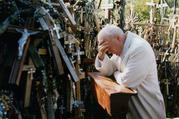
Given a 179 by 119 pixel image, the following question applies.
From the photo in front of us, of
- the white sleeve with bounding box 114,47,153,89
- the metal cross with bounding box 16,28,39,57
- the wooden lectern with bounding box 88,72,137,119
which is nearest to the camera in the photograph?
the metal cross with bounding box 16,28,39,57

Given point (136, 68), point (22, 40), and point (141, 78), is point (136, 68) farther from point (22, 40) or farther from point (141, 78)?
point (22, 40)

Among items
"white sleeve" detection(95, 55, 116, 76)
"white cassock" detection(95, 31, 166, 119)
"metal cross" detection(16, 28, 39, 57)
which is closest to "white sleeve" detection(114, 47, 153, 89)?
"white cassock" detection(95, 31, 166, 119)

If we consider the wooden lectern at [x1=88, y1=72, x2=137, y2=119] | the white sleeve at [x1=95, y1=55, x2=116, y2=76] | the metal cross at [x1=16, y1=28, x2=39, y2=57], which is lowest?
the wooden lectern at [x1=88, y1=72, x2=137, y2=119]

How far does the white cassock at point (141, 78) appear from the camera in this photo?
3.14m

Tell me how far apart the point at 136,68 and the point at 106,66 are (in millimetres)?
790

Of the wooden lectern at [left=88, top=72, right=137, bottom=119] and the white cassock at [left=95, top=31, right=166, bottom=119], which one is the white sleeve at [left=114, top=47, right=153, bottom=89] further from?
the wooden lectern at [left=88, top=72, right=137, bottom=119]

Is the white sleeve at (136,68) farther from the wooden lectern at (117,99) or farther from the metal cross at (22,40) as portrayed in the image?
the metal cross at (22,40)

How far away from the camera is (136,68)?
3109mm

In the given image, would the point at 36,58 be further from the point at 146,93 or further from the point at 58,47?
the point at 146,93

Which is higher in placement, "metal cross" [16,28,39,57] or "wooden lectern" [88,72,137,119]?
"metal cross" [16,28,39,57]

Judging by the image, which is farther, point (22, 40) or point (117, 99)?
point (117, 99)

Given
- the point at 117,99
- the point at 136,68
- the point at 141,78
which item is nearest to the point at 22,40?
the point at 117,99

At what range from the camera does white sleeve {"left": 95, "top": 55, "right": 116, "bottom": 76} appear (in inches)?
149

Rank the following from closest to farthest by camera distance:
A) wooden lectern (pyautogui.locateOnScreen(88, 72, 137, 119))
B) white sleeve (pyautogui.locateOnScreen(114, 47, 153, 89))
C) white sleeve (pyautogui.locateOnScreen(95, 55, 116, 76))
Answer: wooden lectern (pyautogui.locateOnScreen(88, 72, 137, 119)), white sleeve (pyautogui.locateOnScreen(114, 47, 153, 89)), white sleeve (pyautogui.locateOnScreen(95, 55, 116, 76))
